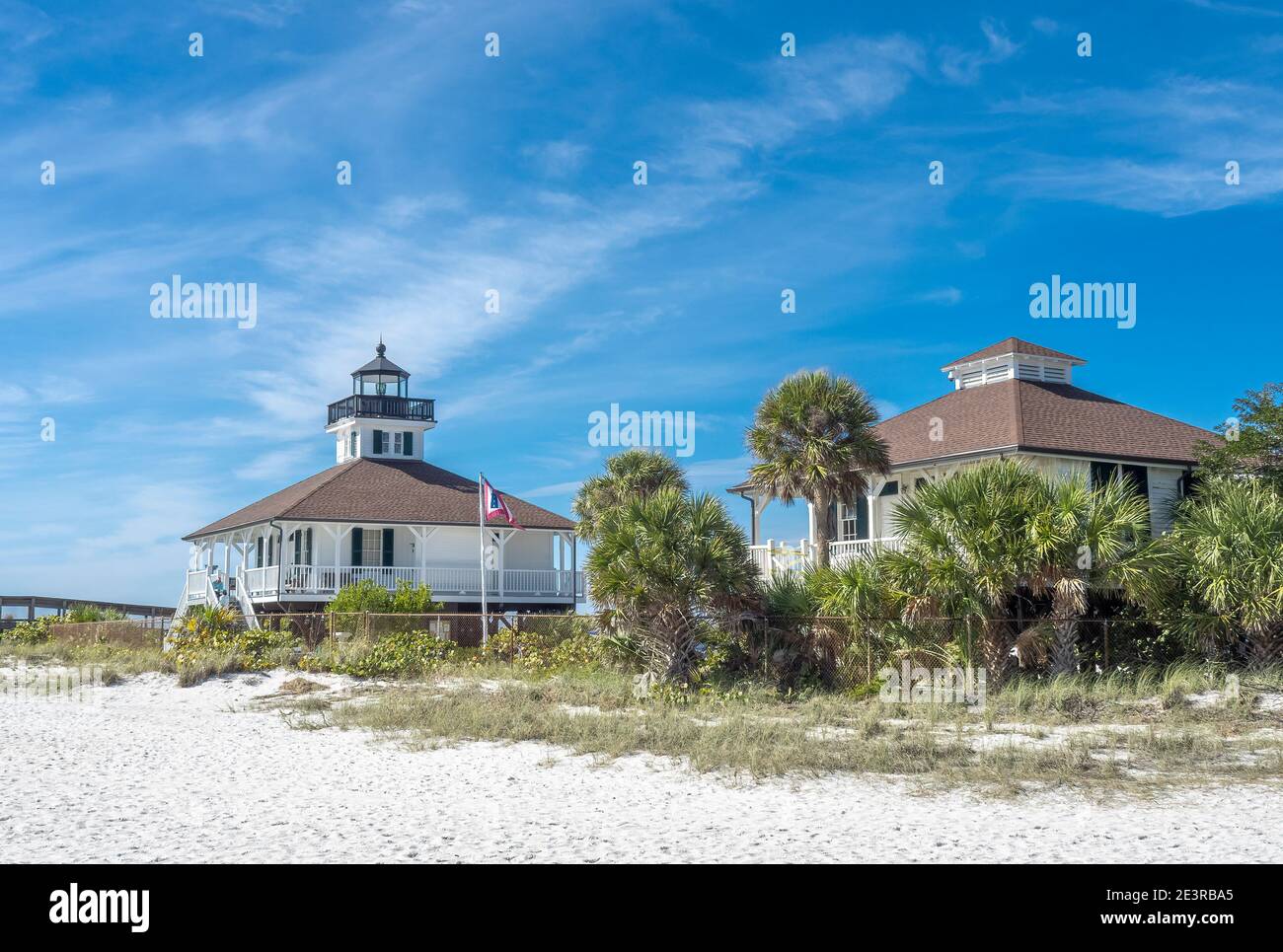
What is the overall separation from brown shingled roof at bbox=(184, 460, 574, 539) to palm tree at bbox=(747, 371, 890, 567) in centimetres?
1666

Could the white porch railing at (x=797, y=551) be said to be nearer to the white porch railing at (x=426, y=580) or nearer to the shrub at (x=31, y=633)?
the white porch railing at (x=426, y=580)

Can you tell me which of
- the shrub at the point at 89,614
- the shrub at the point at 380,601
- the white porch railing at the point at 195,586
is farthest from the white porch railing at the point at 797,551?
the white porch railing at the point at 195,586

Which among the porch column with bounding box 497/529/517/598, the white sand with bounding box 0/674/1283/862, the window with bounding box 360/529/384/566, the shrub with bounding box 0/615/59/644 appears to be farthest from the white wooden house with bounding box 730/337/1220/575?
the shrub with bounding box 0/615/59/644

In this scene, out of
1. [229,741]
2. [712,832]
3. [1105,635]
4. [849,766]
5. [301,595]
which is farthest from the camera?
[301,595]

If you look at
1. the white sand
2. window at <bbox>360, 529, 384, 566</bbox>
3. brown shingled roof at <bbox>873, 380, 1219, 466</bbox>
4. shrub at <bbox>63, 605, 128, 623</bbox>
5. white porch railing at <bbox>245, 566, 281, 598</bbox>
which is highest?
brown shingled roof at <bbox>873, 380, 1219, 466</bbox>

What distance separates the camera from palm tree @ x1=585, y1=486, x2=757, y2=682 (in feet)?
66.1

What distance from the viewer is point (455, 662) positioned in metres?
24.2

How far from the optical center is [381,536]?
4069 centimetres

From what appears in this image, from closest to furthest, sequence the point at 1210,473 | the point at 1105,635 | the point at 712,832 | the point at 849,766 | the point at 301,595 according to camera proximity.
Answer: the point at 712,832, the point at 849,766, the point at 1105,635, the point at 1210,473, the point at 301,595

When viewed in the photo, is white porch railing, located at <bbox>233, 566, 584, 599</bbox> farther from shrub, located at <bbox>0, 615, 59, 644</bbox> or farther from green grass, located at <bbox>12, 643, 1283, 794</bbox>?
green grass, located at <bbox>12, 643, 1283, 794</bbox>

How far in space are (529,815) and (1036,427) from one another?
69.2ft
